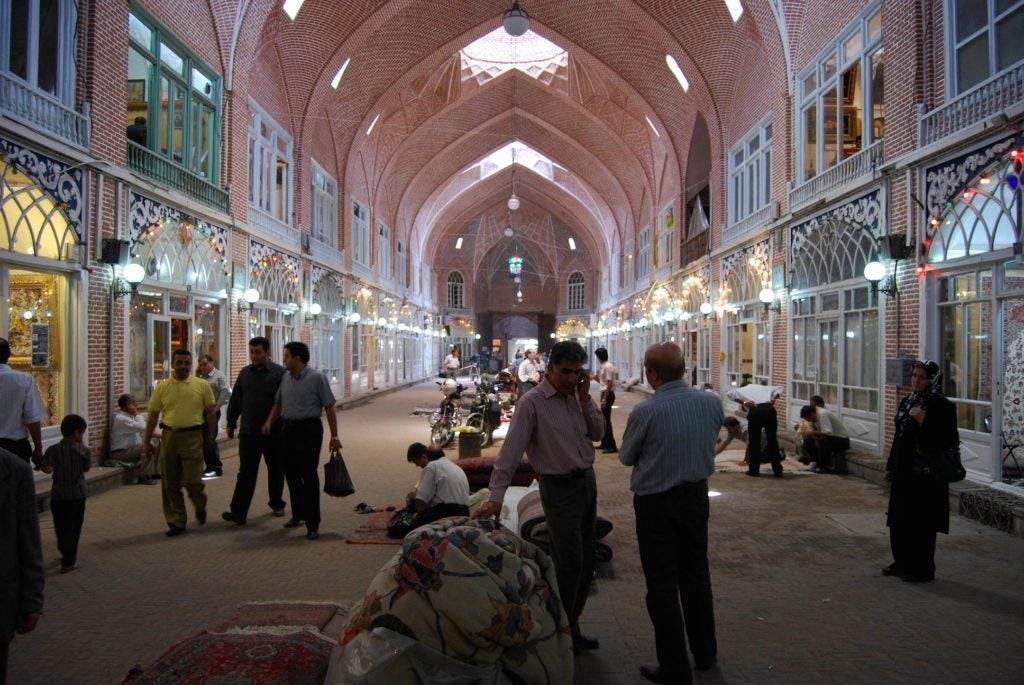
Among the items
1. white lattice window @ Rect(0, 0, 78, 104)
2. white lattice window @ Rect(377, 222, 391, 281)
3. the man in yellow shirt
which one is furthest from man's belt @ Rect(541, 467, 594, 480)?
white lattice window @ Rect(377, 222, 391, 281)

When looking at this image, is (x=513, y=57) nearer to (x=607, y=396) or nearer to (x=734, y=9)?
(x=734, y=9)

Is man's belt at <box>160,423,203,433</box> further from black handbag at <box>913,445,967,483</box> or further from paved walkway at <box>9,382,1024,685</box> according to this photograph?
black handbag at <box>913,445,967,483</box>

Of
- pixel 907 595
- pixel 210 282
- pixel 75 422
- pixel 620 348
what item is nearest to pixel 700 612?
pixel 907 595

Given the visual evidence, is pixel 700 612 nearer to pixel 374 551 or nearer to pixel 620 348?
pixel 374 551

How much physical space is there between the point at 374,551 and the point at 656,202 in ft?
71.3

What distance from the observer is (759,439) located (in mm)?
9227

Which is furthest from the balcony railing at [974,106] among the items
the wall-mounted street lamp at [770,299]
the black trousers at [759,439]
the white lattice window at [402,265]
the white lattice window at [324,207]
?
the white lattice window at [402,265]

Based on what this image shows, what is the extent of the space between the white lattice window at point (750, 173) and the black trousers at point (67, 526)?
13295 millimetres

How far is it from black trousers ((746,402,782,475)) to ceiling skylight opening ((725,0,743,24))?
9120 mm

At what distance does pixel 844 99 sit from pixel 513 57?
15140 millimetres

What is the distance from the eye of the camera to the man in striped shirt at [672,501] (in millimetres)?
3256

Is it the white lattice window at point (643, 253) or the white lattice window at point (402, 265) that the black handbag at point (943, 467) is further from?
the white lattice window at point (402, 265)

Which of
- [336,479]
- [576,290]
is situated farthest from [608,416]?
[576,290]

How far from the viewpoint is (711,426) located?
→ 332cm
